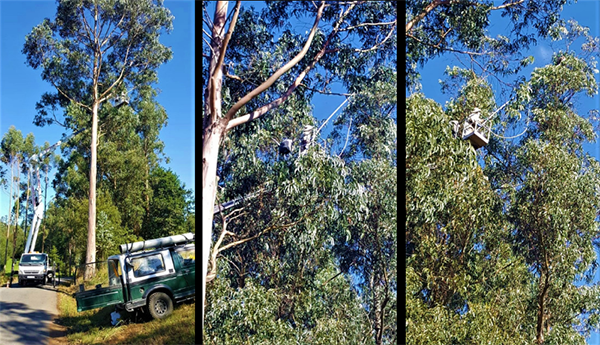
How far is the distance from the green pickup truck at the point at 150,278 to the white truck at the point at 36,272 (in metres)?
0.22

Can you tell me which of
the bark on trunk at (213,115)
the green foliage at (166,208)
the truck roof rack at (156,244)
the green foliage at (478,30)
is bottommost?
the truck roof rack at (156,244)

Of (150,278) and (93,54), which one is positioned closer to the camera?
(150,278)

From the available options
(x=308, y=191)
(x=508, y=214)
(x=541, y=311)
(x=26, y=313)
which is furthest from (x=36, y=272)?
(x=541, y=311)

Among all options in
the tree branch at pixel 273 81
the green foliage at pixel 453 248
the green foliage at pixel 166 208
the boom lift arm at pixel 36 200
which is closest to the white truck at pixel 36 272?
the boom lift arm at pixel 36 200

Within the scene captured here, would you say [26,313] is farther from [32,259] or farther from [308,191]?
[308,191]

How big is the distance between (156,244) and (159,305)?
1.31 ft

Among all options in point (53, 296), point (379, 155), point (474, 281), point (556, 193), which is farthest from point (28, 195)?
point (556, 193)

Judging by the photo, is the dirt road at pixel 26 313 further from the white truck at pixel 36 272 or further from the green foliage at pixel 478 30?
the green foliage at pixel 478 30

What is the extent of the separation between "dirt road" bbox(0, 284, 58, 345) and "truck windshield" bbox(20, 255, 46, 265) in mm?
155

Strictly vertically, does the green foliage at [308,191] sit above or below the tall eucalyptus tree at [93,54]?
below

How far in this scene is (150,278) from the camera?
3377 mm

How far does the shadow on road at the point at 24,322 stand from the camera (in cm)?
319

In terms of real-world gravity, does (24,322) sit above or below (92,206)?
below

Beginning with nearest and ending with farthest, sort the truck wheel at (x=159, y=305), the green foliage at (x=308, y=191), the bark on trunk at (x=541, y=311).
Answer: the green foliage at (x=308, y=191) < the truck wheel at (x=159, y=305) < the bark on trunk at (x=541, y=311)
